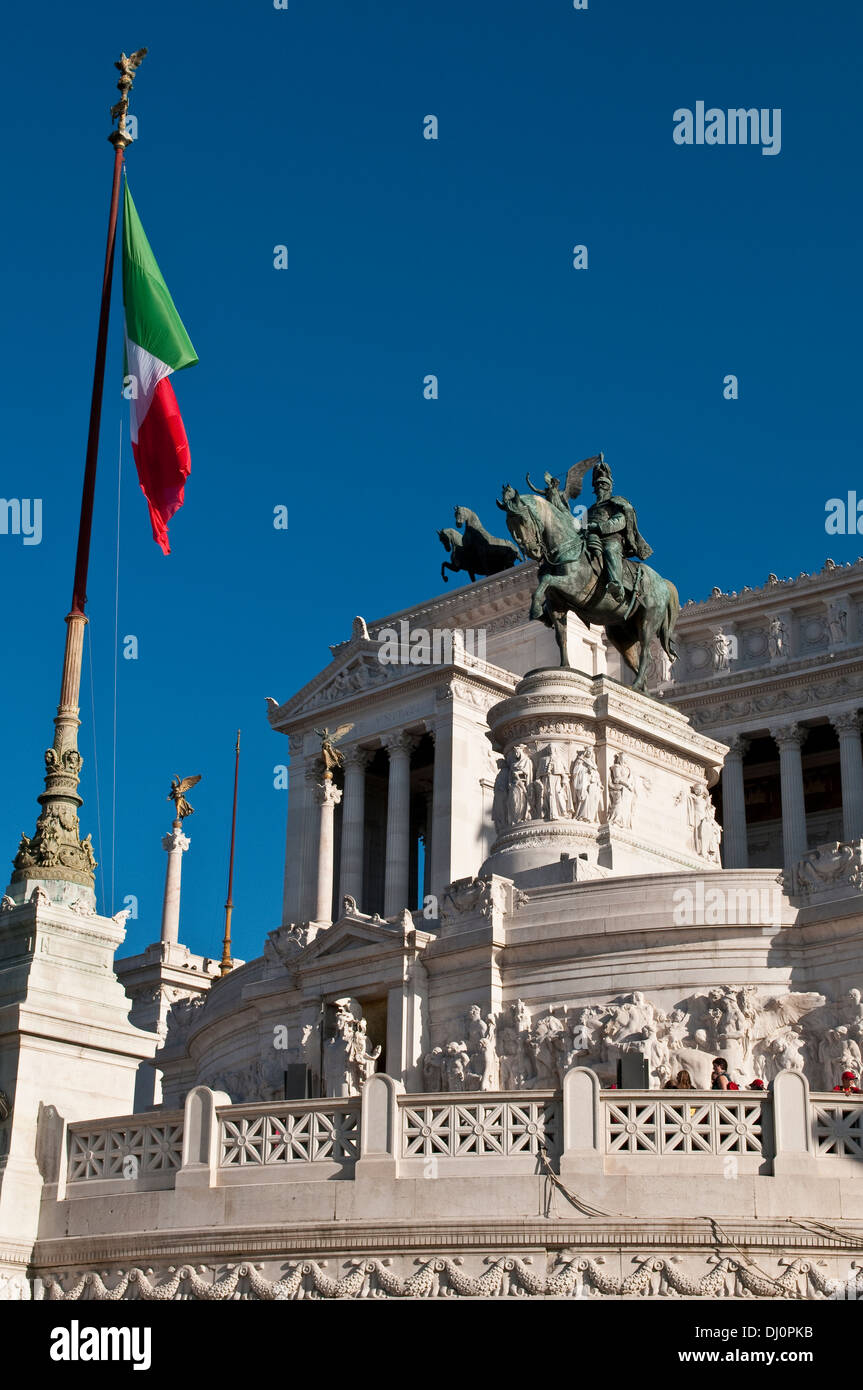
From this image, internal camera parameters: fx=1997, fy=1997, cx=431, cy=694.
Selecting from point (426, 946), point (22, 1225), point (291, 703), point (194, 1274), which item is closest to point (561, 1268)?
point (194, 1274)

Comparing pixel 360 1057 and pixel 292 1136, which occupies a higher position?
pixel 360 1057

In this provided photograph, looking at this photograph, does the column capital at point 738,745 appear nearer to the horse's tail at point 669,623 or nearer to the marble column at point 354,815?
the marble column at point 354,815

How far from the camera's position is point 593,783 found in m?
40.5

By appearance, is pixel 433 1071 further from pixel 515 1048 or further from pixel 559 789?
pixel 559 789

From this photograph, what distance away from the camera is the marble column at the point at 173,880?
66.1 m

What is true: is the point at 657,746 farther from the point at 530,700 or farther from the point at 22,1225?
the point at 22,1225

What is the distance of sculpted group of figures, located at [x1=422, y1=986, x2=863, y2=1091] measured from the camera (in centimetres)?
3059

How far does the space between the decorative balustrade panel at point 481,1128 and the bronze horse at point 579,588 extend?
2405 cm

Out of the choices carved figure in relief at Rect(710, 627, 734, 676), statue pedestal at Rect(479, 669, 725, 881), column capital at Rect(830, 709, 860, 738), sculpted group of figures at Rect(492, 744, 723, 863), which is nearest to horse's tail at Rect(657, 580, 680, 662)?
statue pedestal at Rect(479, 669, 725, 881)

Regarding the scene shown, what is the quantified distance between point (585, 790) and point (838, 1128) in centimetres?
2160

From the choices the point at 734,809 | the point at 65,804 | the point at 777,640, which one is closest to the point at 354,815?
the point at 734,809

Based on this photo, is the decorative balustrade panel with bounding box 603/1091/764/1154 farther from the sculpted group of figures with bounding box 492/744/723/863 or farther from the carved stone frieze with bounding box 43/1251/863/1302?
the sculpted group of figures with bounding box 492/744/723/863

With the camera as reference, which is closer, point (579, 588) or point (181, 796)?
point (579, 588)

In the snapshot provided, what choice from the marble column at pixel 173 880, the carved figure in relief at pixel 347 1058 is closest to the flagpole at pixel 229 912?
the marble column at pixel 173 880
